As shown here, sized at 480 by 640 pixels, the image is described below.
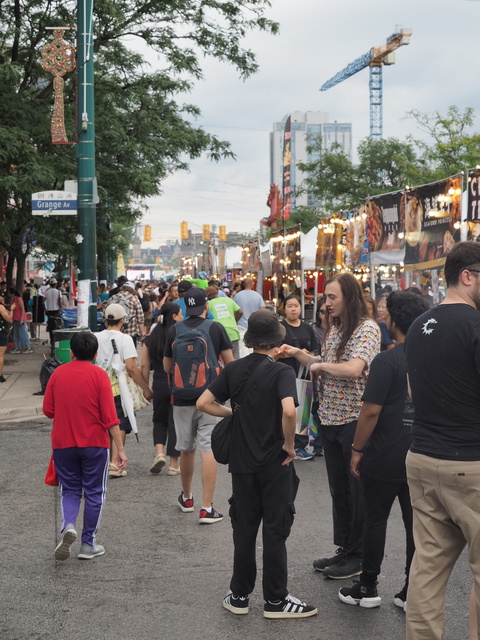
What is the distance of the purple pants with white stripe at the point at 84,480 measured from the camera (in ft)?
19.3

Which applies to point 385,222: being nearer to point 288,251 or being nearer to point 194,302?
point 194,302

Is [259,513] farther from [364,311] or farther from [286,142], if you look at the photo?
[286,142]

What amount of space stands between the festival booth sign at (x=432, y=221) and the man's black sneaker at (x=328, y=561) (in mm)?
8157

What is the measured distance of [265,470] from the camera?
4883mm

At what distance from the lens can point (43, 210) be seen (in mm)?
12383

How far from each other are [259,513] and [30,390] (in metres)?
10.3

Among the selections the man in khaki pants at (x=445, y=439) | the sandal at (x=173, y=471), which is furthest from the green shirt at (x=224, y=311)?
the man in khaki pants at (x=445, y=439)

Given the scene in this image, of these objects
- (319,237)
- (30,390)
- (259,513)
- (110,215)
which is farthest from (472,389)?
(319,237)

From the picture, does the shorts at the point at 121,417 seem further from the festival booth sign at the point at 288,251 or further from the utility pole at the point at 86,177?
the festival booth sign at the point at 288,251

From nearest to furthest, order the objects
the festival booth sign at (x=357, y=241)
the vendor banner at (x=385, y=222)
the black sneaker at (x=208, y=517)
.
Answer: the black sneaker at (x=208, y=517) < the vendor banner at (x=385, y=222) < the festival booth sign at (x=357, y=241)

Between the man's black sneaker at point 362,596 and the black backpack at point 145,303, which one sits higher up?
the black backpack at point 145,303

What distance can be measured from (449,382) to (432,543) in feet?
2.43

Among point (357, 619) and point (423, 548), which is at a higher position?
point (423, 548)

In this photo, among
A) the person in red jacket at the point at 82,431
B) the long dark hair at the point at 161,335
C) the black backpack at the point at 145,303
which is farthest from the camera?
the black backpack at the point at 145,303
